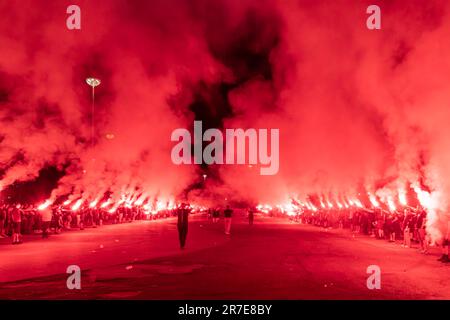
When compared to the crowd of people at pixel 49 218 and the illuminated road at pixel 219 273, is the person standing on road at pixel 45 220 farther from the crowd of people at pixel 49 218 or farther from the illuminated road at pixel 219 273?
the illuminated road at pixel 219 273

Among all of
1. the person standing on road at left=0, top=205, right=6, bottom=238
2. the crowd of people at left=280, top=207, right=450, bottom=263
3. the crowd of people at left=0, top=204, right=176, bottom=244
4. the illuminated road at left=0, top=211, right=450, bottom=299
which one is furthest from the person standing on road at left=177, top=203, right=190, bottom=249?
the person standing on road at left=0, top=205, right=6, bottom=238

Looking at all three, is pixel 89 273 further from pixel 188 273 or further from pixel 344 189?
pixel 344 189

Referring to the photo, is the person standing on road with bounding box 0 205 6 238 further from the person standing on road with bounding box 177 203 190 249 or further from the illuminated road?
the person standing on road with bounding box 177 203 190 249

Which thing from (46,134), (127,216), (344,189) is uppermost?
(46,134)

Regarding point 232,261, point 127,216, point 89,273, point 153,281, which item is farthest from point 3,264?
point 127,216

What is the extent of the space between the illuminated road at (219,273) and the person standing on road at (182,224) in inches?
19.3

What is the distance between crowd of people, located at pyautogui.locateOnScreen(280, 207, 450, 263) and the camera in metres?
17.6

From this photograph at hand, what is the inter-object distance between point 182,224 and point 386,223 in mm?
11079

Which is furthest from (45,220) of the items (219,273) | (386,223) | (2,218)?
(386,223)

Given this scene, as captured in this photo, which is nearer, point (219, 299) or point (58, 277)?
point (219, 299)

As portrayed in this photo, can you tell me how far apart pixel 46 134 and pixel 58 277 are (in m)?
21.8

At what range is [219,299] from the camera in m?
8.33

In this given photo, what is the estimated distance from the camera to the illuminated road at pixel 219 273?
891cm

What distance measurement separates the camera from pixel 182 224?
1794 centimetres
